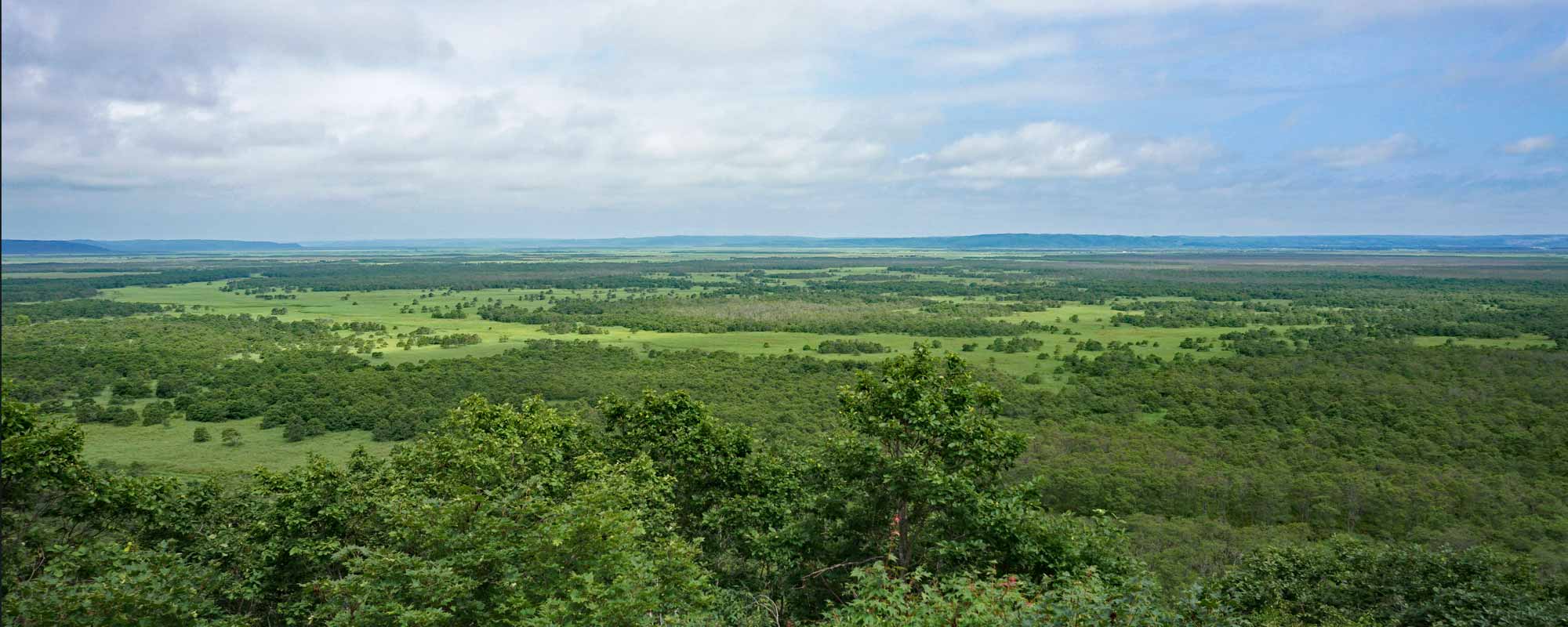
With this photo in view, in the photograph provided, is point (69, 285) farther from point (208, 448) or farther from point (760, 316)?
point (208, 448)

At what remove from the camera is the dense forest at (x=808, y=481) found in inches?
545

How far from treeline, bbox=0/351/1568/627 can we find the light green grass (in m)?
25.6

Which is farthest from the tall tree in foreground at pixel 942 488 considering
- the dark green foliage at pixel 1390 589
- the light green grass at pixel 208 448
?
the light green grass at pixel 208 448

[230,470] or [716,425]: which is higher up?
[716,425]

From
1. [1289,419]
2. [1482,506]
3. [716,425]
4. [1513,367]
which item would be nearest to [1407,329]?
[1513,367]

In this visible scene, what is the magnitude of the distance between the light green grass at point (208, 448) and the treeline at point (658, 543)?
25622 mm

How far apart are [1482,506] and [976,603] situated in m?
37.4

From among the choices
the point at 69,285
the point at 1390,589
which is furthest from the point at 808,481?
the point at 69,285

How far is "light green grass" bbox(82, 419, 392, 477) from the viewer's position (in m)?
43.6

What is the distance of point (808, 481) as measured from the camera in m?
22.9

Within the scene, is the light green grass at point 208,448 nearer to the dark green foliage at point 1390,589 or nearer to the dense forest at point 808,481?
the dense forest at point 808,481

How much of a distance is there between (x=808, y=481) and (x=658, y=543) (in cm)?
720

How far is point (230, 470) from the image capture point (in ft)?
141

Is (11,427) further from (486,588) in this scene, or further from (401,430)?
Answer: (401,430)
